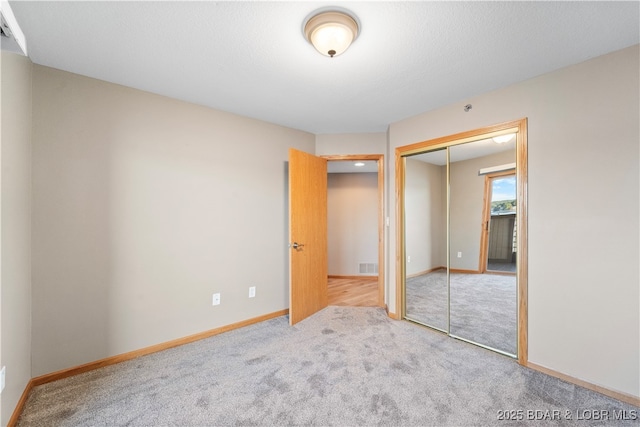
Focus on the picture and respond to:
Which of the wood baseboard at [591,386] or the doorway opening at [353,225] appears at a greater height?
the doorway opening at [353,225]

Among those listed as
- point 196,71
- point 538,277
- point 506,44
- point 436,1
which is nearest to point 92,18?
point 196,71

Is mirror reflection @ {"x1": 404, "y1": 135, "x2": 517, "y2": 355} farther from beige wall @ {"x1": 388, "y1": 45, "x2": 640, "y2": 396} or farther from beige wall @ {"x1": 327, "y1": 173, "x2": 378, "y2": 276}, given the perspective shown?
beige wall @ {"x1": 327, "y1": 173, "x2": 378, "y2": 276}

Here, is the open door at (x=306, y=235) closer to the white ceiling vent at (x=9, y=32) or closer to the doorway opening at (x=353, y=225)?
the doorway opening at (x=353, y=225)

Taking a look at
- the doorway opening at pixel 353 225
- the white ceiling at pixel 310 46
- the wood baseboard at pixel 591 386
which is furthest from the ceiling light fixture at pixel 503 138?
the doorway opening at pixel 353 225

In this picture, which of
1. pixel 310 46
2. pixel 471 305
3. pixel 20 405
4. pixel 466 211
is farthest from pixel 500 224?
pixel 20 405

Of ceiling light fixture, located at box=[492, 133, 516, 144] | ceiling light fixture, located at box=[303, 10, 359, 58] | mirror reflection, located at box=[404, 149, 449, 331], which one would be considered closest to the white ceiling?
ceiling light fixture, located at box=[303, 10, 359, 58]

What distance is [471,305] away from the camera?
2.75 metres

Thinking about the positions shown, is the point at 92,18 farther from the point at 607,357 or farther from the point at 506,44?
the point at 607,357

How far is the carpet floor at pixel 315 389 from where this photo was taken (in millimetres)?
1625

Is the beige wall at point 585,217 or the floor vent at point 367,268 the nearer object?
the beige wall at point 585,217

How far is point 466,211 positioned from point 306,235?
1772 mm

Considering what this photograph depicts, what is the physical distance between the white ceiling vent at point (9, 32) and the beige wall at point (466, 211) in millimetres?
3334

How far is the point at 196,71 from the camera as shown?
→ 2.11 meters

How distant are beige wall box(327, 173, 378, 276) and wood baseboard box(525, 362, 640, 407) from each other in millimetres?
3453
